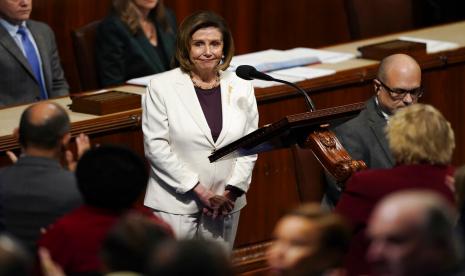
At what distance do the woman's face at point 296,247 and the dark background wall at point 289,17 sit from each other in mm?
4657

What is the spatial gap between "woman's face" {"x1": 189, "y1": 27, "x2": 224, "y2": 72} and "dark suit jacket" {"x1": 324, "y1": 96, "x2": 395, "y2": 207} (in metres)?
0.58

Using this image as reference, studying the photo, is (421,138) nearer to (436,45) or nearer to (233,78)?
(233,78)

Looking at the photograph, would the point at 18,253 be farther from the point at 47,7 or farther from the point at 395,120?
the point at 47,7

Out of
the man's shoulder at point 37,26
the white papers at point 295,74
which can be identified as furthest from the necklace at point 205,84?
the man's shoulder at point 37,26

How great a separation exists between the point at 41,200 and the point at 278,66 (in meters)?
2.83

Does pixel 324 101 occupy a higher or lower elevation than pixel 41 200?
lower

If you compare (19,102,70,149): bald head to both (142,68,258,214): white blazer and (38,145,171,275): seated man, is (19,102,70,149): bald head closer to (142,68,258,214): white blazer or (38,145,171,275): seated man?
(38,145,171,275): seated man

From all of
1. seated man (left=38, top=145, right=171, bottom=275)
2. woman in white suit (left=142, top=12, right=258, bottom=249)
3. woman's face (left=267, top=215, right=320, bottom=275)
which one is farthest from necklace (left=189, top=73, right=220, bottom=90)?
woman's face (left=267, top=215, right=320, bottom=275)

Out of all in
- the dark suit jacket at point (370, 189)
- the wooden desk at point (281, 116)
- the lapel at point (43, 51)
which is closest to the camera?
the dark suit jacket at point (370, 189)

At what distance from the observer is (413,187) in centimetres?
397

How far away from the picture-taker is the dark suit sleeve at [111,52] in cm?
716

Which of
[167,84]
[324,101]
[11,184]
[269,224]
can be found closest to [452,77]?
[324,101]

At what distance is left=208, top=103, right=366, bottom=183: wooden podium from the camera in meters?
4.53

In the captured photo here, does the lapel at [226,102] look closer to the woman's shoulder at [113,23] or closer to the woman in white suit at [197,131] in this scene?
the woman in white suit at [197,131]
